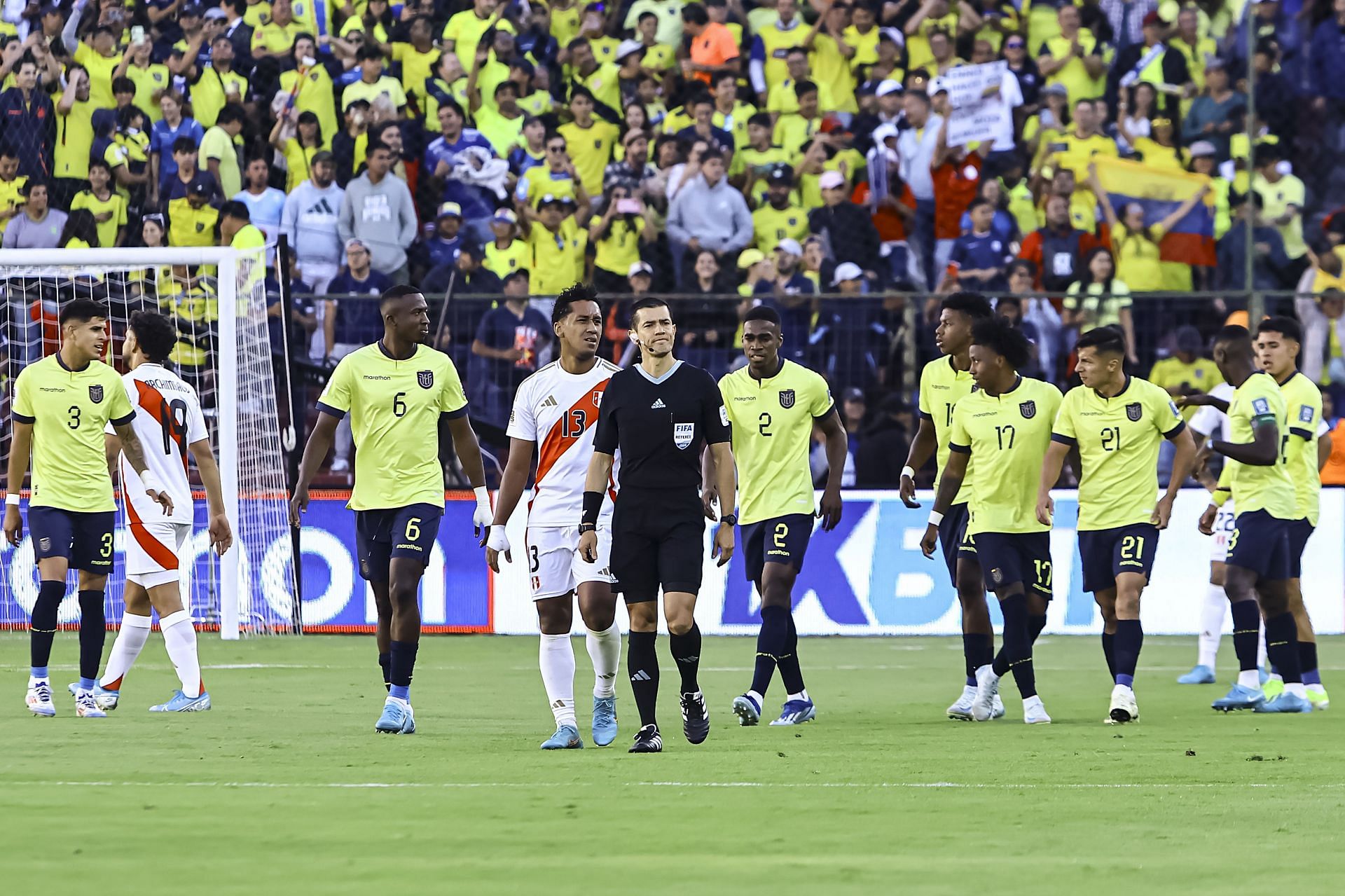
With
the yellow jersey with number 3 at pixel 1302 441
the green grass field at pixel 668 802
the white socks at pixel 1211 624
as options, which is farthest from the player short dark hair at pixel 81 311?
the white socks at pixel 1211 624

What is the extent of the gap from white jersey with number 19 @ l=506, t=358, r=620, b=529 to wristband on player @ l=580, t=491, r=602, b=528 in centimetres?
59

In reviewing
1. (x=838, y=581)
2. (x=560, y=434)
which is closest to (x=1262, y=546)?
(x=560, y=434)

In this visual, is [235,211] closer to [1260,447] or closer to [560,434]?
[560,434]

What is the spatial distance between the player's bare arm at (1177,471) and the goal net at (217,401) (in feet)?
27.8

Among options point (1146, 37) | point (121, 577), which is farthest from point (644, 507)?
point (1146, 37)

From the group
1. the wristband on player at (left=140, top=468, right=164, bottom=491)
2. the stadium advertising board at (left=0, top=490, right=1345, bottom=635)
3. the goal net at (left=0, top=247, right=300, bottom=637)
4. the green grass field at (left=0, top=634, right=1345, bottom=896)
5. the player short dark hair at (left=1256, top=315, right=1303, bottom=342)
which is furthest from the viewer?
the stadium advertising board at (left=0, top=490, right=1345, bottom=635)

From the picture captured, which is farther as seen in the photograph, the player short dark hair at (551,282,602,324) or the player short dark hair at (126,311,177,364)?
the player short dark hair at (126,311,177,364)

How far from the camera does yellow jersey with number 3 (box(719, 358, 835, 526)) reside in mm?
11000

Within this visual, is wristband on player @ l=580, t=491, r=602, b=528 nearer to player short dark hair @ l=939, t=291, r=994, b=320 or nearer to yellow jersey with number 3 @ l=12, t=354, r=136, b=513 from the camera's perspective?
player short dark hair @ l=939, t=291, r=994, b=320

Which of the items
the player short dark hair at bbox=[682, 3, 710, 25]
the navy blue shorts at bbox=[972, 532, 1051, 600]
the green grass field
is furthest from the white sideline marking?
the player short dark hair at bbox=[682, 3, 710, 25]

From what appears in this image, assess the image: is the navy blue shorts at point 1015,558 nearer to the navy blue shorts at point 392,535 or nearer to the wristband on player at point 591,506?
the wristband on player at point 591,506

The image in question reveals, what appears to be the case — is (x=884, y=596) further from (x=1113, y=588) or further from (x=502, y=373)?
(x=1113, y=588)

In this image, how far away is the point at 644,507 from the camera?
8734mm

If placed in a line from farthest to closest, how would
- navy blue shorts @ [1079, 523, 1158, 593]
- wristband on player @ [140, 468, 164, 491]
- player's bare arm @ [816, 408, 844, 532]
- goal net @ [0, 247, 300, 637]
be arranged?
goal net @ [0, 247, 300, 637] → wristband on player @ [140, 468, 164, 491] → player's bare arm @ [816, 408, 844, 532] → navy blue shorts @ [1079, 523, 1158, 593]
